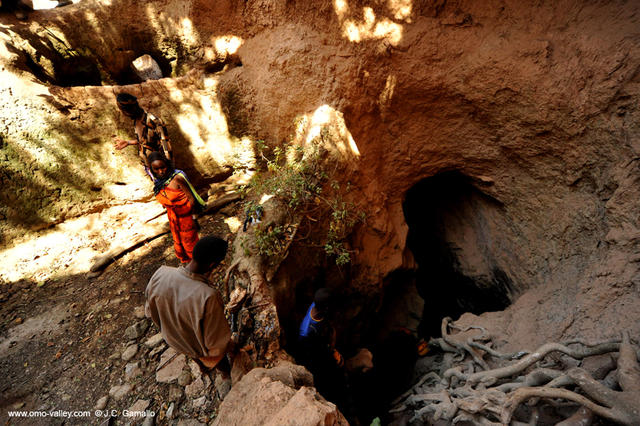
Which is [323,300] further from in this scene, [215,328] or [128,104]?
[128,104]

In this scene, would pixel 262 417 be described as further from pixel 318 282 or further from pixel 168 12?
pixel 168 12

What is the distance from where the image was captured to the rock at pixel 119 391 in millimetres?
2641

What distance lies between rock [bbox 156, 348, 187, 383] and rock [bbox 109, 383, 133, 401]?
0.85 feet

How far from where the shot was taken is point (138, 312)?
130 inches

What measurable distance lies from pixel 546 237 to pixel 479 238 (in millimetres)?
1251

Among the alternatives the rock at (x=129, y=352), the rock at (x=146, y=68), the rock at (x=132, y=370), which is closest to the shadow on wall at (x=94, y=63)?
the rock at (x=146, y=68)

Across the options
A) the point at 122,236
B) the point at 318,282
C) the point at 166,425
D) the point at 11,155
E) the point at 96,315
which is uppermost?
the point at 11,155

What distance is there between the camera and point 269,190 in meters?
3.81

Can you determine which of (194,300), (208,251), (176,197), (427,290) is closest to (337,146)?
(176,197)

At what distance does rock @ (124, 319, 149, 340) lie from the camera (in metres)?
3.09

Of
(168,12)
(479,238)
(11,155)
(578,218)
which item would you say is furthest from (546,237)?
(11,155)

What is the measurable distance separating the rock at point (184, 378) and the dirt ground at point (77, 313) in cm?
16

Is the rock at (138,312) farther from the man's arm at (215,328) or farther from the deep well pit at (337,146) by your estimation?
the man's arm at (215,328)

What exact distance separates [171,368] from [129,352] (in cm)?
55
